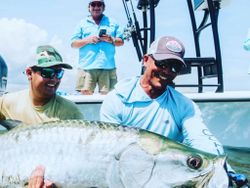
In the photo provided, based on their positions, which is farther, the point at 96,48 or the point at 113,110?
the point at 96,48

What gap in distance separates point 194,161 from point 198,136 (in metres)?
0.71

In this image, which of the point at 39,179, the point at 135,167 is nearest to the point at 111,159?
the point at 135,167

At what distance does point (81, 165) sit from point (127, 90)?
35.2 inches

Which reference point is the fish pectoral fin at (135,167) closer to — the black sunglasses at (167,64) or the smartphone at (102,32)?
the black sunglasses at (167,64)

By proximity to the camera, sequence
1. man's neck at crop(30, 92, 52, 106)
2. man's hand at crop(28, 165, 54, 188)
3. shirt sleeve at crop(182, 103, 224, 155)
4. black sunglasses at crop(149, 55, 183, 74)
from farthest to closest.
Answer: man's neck at crop(30, 92, 52, 106), black sunglasses at crop(149, 55, 183, 74), shirt sleeve at crop(182, 103, 224, 155), man's hand at crop(28, 165, 54, 188)

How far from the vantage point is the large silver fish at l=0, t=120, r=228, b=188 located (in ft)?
8.86

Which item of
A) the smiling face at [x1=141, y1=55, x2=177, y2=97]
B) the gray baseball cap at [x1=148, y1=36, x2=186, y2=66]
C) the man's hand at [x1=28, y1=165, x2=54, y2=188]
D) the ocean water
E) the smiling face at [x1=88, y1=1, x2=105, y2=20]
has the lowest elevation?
the ocean water

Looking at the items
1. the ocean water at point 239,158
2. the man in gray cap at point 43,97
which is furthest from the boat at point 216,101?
the man in gray cap at point 43,97

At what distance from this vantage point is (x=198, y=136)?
339 cm

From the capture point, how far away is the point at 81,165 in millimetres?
2844

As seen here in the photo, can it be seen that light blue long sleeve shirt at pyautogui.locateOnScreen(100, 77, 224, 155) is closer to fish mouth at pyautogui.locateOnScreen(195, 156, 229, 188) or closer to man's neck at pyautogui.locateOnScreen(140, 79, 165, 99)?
man's neck at pyautogui.locateOnScreen(140, 79, 165, 99)

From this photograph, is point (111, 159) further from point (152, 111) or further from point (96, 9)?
point (96, 9)

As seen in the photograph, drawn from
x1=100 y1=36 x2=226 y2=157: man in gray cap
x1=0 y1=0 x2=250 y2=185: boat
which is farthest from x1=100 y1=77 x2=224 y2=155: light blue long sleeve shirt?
x1=0 y1=0 x2=250 y2=185: boat

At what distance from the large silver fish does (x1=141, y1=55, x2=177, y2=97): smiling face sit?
2.41ft
